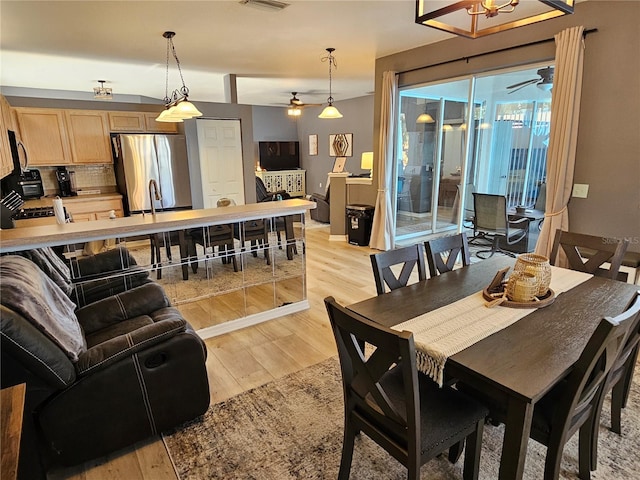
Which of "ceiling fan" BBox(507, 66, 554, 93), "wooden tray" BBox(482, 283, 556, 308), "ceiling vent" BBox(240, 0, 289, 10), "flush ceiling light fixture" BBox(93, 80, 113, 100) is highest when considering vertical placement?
"ceiling vent" BBox(240, 0, 289, 10)

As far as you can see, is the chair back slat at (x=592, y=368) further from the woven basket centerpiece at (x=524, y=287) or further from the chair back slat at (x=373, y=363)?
the chair back slat at (x=373, y=363)

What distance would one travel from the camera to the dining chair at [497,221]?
4.57 metres

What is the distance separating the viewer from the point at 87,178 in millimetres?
5957

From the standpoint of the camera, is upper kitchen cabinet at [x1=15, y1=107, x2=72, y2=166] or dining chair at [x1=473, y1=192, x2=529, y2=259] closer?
dining chair at [x1=473, y1=192, x2=529, y2=259]

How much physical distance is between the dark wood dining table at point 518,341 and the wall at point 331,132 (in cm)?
749

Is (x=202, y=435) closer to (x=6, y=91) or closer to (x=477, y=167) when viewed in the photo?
(x=477, y=167)

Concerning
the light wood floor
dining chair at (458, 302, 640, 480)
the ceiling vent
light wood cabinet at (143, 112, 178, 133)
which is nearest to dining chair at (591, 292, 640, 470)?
dining chair at (458, 302, 640, 480)

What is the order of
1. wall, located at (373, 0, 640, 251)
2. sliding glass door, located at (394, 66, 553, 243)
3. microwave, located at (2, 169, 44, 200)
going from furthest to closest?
microwave, located at (2, 169, 44, 200) < sliding glass door, located at (394, 66, 553, 243) < wall, located at (373, 0, 640, 251)

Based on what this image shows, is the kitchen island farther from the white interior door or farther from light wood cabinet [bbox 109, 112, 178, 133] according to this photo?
light wood cabinet [bbox 109, 112, 178, 133]

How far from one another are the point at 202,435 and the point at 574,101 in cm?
391

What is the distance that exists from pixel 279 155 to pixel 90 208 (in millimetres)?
6362

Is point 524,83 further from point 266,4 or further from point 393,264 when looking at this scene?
point 393,264

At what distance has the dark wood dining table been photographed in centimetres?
128

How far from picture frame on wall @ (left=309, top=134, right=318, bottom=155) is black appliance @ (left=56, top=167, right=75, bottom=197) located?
262 inches
